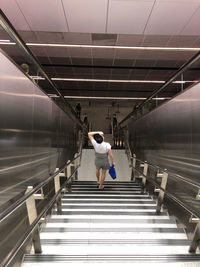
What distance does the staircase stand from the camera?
84.0 inches

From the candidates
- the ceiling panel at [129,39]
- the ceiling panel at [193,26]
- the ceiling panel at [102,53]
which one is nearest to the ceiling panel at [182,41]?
the ceiling panel at [193,26]

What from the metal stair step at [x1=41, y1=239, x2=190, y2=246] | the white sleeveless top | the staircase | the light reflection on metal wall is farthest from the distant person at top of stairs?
the metal stair step at [x1=41, y1=239, x2=190, y2=246]

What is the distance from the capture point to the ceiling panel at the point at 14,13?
5.02 meters

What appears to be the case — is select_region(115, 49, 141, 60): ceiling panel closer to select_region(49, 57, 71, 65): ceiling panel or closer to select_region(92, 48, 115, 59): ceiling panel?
select_region(92, 48, 115, 59): ceiling panel

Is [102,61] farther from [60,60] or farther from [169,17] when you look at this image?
[169,17]

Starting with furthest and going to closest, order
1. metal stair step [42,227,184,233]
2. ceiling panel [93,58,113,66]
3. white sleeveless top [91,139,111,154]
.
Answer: ceiling panel [93,58,113,66], white sleeveless top [91,139,111,154], metal stair step [42,227,184,233]

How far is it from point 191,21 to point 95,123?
15745 mm

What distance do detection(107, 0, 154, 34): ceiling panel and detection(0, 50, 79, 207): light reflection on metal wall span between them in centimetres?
295

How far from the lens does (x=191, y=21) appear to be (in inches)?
219

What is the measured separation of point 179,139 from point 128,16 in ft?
11.5

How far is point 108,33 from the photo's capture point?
20.5 feet

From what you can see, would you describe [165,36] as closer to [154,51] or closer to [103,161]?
[154,51]

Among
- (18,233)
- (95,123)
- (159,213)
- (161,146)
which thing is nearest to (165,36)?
(161,146)

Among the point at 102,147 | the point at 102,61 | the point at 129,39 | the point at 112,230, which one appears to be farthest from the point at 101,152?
the point at 102,61
